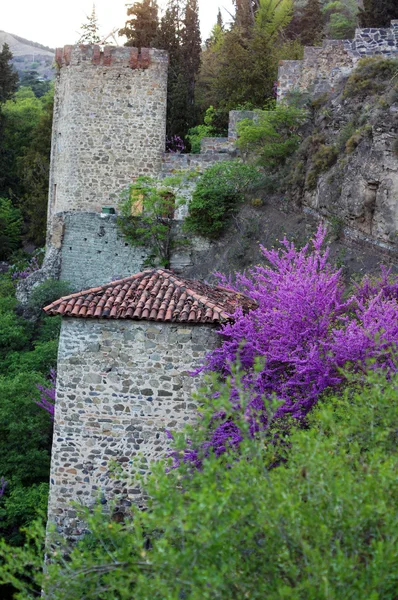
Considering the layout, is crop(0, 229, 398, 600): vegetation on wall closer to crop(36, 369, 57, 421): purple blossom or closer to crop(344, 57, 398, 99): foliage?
crop(36, 369, 57, 421): purple blossom

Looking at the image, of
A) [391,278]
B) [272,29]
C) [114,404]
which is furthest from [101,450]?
[272,29]

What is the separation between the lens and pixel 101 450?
1187 cm

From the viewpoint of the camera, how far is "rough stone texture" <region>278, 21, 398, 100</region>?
2161 centimetres

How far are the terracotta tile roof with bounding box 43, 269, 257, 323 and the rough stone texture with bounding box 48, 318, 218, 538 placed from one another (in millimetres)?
200

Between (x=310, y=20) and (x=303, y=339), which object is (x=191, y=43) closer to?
(x=310, y=20)

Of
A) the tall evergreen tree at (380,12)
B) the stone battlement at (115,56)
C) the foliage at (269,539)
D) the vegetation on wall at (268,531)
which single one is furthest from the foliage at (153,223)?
the foliage at (269,539)

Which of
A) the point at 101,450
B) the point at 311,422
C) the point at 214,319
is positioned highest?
the point at 214,319

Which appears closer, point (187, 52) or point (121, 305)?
point (121, 305)

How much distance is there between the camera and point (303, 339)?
11375mm

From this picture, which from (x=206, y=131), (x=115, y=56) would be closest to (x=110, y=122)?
(x=115, y=56)

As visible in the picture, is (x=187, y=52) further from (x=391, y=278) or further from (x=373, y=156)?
(x=391, y=278)

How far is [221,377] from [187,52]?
21.3 m

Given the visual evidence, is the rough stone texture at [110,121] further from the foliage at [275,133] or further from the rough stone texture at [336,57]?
the rough stone texture at [336,57]

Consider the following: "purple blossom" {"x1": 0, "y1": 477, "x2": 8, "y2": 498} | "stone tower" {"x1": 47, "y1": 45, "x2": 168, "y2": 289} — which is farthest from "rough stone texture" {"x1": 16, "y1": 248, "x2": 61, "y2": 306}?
"purple blossom" {"x1": 0, "y1": 477, "x2": 8, "y2": 498}
